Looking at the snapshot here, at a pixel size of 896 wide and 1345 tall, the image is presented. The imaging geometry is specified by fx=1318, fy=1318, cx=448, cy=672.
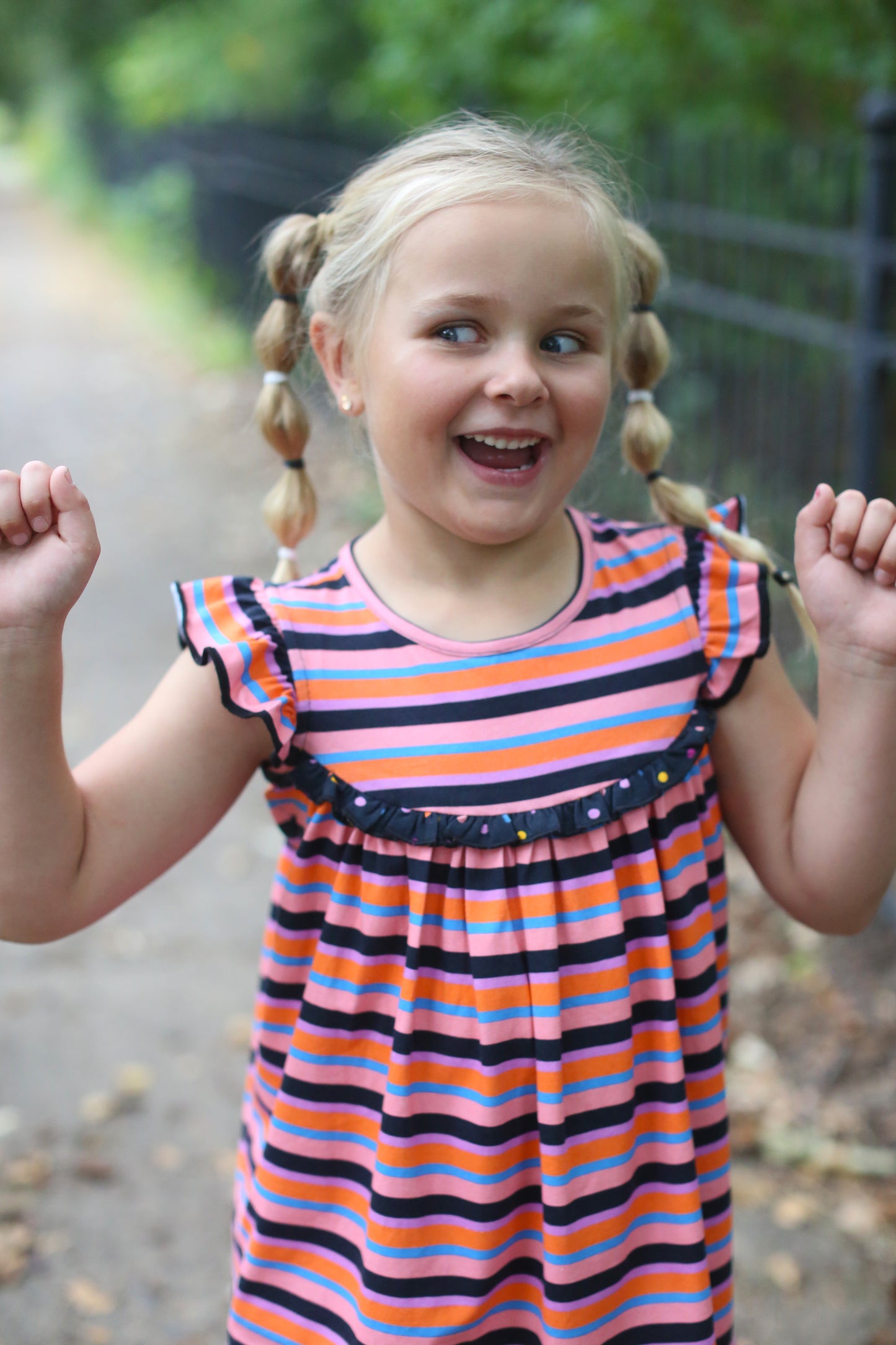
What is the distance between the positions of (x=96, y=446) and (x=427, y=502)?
7.75 meters

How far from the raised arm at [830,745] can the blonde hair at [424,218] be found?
0.21 m

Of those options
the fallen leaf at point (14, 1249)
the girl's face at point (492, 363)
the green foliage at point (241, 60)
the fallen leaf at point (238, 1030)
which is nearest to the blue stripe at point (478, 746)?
the girl's face at point (492, 363)

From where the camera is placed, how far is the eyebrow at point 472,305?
142 centimetres

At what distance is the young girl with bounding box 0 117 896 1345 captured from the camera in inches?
56.9

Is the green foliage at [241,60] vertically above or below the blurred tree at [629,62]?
above

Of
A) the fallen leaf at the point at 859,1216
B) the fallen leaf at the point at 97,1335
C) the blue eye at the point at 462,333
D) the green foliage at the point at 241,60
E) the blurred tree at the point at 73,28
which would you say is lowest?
the fallen leaf at the point at 97,1335

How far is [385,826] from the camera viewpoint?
1.48 metres

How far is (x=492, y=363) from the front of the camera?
56.2 inches

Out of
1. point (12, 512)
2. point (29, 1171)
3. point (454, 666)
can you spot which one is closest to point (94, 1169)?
point (29, 1171)

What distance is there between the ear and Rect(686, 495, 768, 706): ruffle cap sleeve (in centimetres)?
47

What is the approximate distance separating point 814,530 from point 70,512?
819 millimetres

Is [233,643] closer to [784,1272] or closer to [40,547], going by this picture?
[40,547]

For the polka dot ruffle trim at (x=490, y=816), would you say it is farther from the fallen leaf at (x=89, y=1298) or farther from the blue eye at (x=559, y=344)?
the fallen leaf at (x=89, y=1298)

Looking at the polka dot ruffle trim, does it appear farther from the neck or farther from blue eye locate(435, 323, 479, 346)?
blue eye locate(435, 323, 479, 346)
